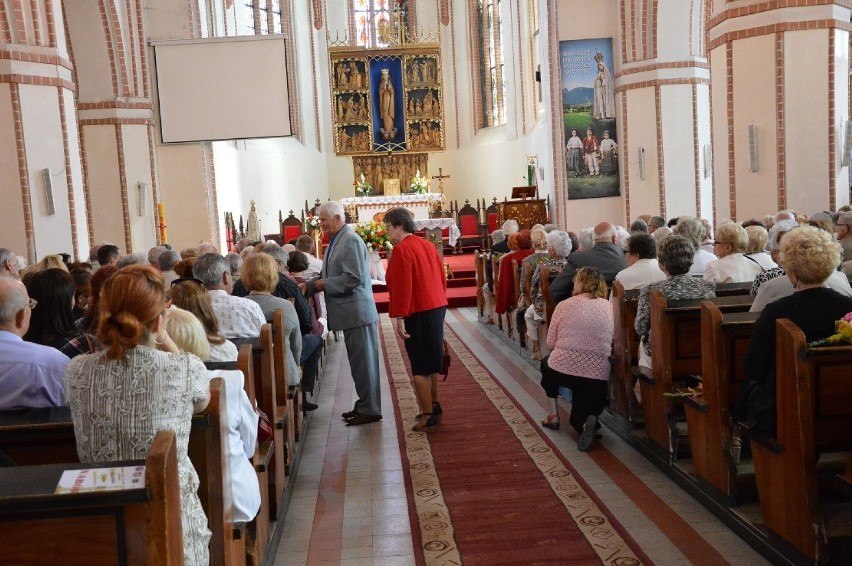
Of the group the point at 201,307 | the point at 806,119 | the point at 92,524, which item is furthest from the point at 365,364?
the point at 806,119

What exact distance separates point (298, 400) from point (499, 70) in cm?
1768

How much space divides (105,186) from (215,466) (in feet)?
40.0

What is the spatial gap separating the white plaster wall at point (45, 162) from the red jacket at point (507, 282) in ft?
16.1

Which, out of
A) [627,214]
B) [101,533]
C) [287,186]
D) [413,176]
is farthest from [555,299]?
[413,176]

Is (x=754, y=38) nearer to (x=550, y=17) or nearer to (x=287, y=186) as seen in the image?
(x=550, y=17)

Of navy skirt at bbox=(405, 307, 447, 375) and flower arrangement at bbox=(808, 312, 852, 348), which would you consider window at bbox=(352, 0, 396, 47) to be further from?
flower arrangement at bbox=(808, 312, 852, 348)

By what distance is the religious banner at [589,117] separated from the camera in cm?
1520

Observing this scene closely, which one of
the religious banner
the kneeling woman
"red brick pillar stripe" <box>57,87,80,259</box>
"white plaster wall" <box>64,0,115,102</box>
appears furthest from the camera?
the religious banner

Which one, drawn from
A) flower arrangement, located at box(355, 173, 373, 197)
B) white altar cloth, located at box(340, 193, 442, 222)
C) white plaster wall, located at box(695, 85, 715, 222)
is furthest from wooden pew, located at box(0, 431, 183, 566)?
flower arrangement, located at box(355, 173, 373, 197)

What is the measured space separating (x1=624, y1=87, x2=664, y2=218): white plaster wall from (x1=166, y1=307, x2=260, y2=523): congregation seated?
12.5m

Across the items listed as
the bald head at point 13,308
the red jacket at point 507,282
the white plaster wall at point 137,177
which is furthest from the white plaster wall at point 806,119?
the white plaster wall at point 137,177

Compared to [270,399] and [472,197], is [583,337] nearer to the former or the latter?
[270,399]

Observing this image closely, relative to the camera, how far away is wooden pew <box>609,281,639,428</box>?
554cm

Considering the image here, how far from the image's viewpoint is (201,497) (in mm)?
2971
